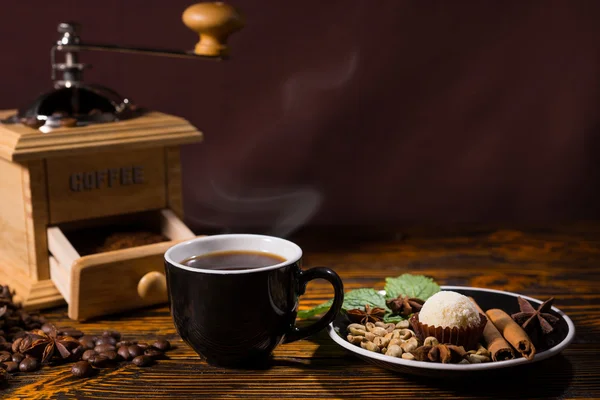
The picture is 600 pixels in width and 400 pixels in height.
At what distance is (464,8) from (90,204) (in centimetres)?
107

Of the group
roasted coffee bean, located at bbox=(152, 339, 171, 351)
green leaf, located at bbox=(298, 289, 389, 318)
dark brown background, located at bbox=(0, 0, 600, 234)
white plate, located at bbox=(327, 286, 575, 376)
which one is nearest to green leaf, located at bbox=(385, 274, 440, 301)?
green leaf, located at bbox=(298, 289, 389, 318)

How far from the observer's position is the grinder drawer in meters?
1.27

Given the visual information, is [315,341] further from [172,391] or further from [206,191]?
[206,191]

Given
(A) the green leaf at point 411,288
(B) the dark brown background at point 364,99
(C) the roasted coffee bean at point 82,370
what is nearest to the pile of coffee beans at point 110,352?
(C) the roasted coffee bean at point 82,370

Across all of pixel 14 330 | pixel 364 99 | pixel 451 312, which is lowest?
pixel 14 330

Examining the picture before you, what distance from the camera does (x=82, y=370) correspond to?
106 centimetres

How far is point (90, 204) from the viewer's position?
142cm

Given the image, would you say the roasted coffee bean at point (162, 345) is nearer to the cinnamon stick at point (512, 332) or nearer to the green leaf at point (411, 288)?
the green leaf at point (411, 288)

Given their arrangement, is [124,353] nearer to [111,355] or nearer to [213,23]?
[111,355]

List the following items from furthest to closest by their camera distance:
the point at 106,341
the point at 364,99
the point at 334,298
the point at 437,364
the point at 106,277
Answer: the point at 364,99 → the point at 106,277 → the point at 106,341 → the point at 334,298 → the point at 437,364

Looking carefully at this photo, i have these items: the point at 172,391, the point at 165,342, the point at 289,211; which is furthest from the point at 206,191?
the point at 172,391

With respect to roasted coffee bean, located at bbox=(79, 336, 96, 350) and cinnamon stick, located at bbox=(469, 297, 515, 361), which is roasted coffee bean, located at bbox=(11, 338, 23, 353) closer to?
roasted coffee bean, located at bbox=(79, 336, 96, 350)

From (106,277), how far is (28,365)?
236 millimetres

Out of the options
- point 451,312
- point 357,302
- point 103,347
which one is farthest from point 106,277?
point 451,312
